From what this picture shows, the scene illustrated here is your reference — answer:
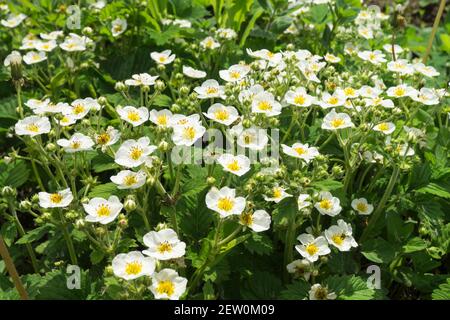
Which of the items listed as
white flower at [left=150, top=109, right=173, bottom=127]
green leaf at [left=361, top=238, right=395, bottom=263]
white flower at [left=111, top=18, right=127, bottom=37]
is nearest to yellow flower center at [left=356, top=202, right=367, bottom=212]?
green leaf at [left=361, top=238, right=395, bottom=263]

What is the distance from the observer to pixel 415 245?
248 centimetres

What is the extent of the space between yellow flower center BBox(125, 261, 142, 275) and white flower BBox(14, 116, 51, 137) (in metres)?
0.76

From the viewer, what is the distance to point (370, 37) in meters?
3.60

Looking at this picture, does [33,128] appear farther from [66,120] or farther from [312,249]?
[312,249]

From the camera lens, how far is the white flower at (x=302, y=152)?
7.63 feet

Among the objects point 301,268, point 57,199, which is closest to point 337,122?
point 301,268

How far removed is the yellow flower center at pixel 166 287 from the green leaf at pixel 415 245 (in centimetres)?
110

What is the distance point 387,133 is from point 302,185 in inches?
22.7

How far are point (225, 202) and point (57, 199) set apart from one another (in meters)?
0.67

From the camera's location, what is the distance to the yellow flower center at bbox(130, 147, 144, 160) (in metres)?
2.24

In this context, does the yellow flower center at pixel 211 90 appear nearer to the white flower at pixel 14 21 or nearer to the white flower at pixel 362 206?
the white flower at pixel 362 206

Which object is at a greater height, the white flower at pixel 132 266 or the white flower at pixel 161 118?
the white flower at pixel 161 118

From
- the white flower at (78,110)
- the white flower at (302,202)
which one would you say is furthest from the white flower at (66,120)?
the white flower at (302,202)
